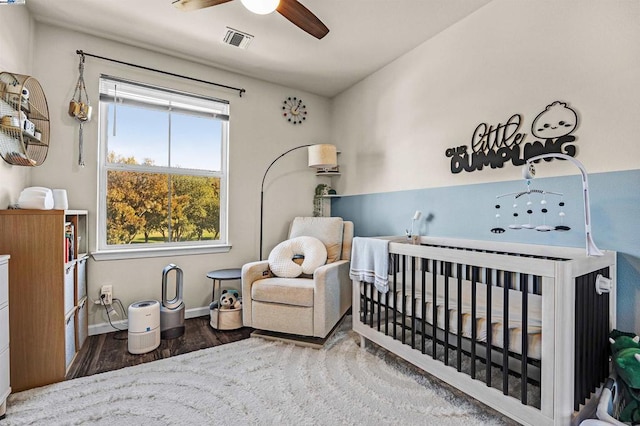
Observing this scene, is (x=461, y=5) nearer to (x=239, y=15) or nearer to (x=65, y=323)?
(x=239, y=15)

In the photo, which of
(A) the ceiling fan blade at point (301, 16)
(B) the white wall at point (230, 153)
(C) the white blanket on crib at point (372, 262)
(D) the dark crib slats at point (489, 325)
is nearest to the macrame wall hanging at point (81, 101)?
(B) the white wall at point (230, 153)

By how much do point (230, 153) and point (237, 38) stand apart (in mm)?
1091

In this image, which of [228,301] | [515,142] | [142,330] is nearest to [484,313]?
[515,142]

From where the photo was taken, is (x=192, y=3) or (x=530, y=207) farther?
(x=530, y=207)

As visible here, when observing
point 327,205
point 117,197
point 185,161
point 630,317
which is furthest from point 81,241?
point 630,317

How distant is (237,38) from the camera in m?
2.56

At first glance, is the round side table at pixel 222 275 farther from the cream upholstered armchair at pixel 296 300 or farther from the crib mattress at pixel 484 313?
the crib mattress at pixel 484 313

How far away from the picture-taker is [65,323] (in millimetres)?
1867

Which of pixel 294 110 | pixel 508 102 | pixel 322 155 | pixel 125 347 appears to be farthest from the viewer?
pixel 294 110

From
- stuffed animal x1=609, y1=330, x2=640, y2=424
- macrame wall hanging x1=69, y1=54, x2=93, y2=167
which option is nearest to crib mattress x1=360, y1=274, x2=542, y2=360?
stuffed animal x1=609, y1=330, x2=640, y2=424

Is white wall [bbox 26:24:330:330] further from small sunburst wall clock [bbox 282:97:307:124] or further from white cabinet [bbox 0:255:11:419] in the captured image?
white cabinet [bbox 0:255:11:419]

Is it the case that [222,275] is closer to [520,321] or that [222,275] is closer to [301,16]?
[301,16]

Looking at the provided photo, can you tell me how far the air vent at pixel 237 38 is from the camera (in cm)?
249

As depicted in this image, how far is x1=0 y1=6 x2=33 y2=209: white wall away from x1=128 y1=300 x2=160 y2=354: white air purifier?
3.47 feet
